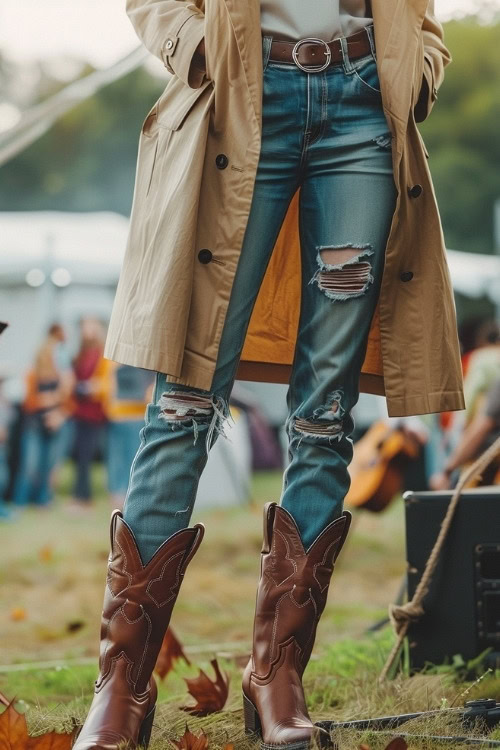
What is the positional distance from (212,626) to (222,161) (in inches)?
101

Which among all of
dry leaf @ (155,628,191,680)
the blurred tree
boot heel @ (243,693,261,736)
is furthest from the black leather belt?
the blurred tree

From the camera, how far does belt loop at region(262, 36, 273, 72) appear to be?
1.75 metres

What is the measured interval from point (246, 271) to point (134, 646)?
0.66m

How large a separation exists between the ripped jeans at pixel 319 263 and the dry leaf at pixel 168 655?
3.06ft

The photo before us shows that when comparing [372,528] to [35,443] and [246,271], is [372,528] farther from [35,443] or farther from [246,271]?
[246,271]

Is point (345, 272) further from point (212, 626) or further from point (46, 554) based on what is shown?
point (46, 554)

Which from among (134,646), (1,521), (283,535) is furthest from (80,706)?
(1,521)

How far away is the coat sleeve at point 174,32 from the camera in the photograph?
1740mm

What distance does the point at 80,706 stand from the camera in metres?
2.01

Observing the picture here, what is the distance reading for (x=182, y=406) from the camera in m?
1.70

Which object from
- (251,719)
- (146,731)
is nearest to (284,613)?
(251,719)

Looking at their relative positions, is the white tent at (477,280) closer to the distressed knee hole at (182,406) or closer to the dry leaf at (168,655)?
the dry leaf at (168,655)

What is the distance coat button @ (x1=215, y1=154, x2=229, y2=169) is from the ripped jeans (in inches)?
2.4

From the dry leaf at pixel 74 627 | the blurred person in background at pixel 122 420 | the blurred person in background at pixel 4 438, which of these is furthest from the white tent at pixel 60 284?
the dry leaf at pixel 74 627
